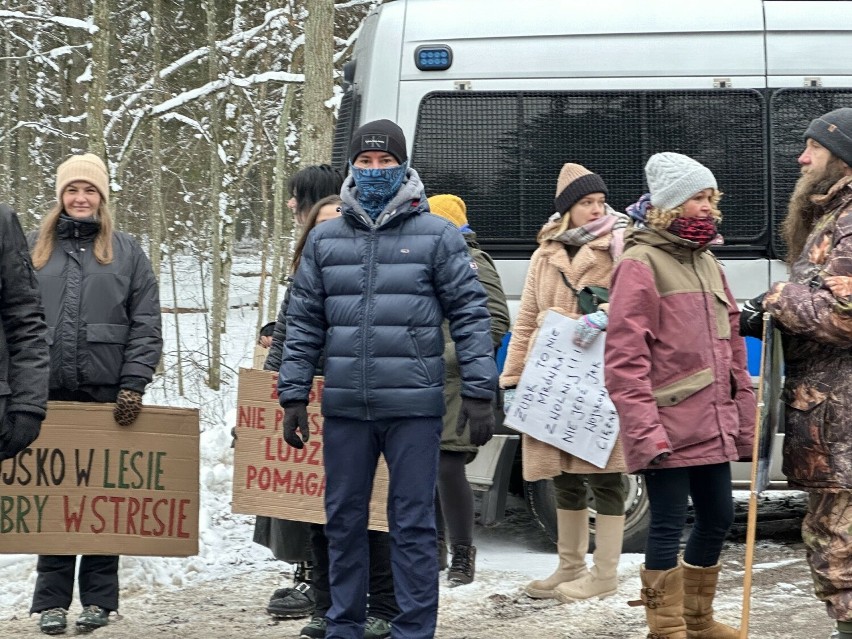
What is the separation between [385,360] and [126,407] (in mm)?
1490

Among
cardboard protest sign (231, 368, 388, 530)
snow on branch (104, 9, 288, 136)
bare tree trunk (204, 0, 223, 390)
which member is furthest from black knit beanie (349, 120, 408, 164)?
bare tree trunk (204, 0, 223, 390)

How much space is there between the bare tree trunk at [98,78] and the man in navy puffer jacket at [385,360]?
8.86 m

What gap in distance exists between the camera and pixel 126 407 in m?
5.69

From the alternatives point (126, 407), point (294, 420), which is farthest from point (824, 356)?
point (126, 407)

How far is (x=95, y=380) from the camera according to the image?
225 inches

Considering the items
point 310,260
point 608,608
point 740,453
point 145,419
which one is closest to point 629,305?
point 740,453

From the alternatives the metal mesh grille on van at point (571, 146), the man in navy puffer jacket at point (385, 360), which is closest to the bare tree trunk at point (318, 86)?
the metal mesh grille on van at point (571, 146)

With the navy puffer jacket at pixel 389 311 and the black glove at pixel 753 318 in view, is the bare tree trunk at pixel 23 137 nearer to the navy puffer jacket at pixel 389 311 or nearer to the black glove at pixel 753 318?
the navy puffer jacket at pixel 389 311

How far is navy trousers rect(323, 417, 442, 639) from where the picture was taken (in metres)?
4.80

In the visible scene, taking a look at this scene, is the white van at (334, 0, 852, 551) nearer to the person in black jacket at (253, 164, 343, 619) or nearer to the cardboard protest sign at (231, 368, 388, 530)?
Result: the person in black jacket at (253, 164, 343, 619)

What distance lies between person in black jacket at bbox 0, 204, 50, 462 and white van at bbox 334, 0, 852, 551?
3.00 metres

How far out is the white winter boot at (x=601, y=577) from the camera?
19.8 feet

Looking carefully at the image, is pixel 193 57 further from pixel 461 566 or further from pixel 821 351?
pixel 821 351

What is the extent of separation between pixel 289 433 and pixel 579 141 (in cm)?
275
